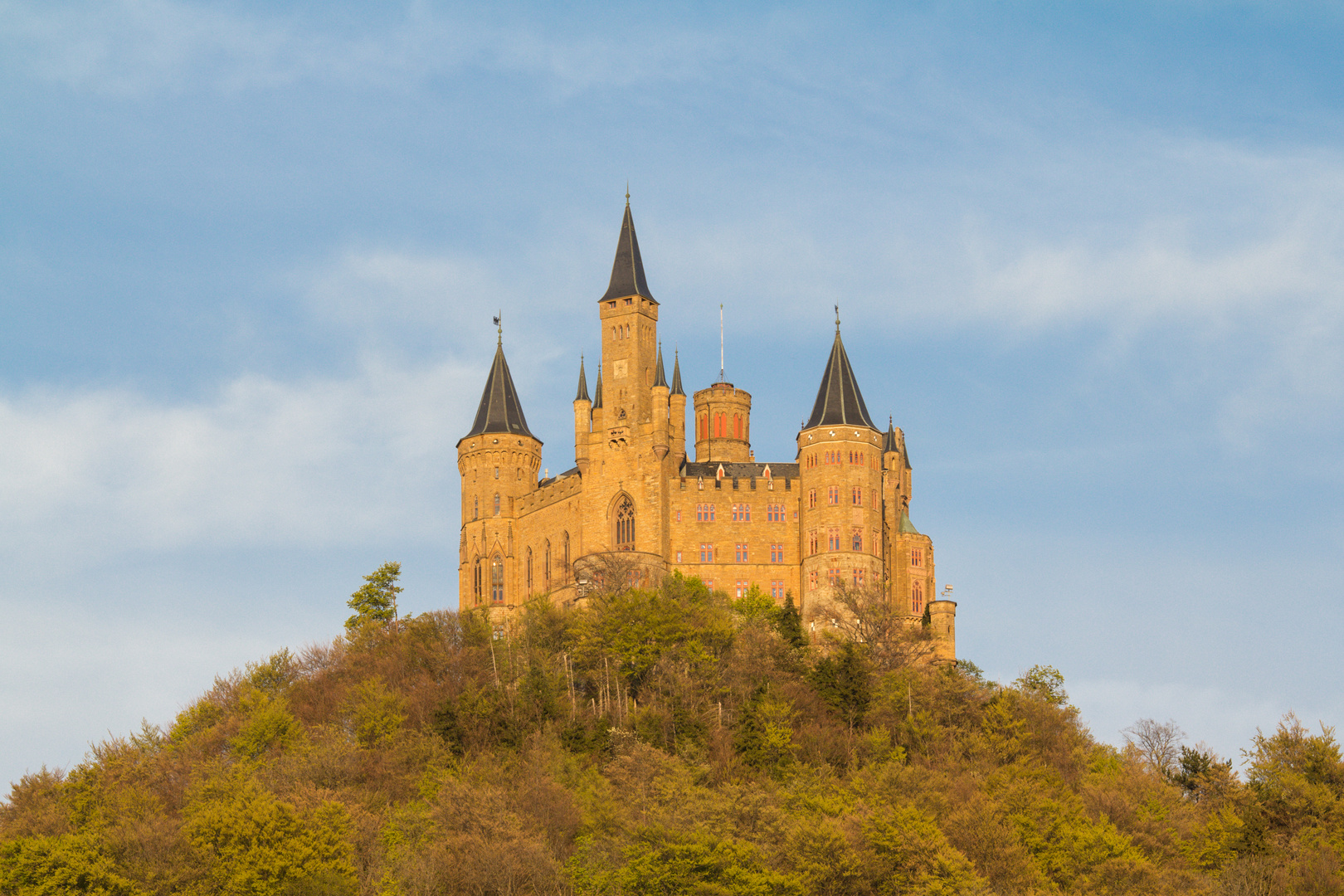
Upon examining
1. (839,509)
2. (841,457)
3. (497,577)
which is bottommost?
(497,577)

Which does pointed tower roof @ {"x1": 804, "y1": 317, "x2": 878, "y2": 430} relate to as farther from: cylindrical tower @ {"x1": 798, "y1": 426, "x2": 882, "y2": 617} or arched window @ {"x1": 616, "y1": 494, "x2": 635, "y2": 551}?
arched window @ {"x1": 616, "y1": 494, "x2": 635, "y2": 551}

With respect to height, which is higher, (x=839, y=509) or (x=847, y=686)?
(x=839, y=509)

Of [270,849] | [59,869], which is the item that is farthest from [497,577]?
[59,869]

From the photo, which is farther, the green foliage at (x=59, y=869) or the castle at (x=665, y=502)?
the castle at (x=665, y=502)

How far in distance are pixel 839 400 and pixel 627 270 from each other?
14.4 m

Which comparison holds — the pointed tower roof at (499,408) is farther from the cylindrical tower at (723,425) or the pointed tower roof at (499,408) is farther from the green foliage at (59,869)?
the green foliage at (59,869)

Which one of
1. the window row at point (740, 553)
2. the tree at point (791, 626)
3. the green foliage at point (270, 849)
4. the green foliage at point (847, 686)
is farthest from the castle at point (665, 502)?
the green foliage at point (270, 849)

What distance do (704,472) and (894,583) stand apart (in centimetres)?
1173

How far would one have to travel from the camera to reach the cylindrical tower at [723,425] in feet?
349

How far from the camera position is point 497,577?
102 metres

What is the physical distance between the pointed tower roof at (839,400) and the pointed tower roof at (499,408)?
56.8 ft

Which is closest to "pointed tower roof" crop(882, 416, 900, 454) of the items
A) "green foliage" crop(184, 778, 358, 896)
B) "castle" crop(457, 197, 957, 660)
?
"castle" crop(457, 197, 957, 660)

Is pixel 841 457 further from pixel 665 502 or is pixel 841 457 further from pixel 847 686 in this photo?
pixel 847 686

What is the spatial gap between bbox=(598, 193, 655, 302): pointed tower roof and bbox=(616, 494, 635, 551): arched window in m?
11.9
